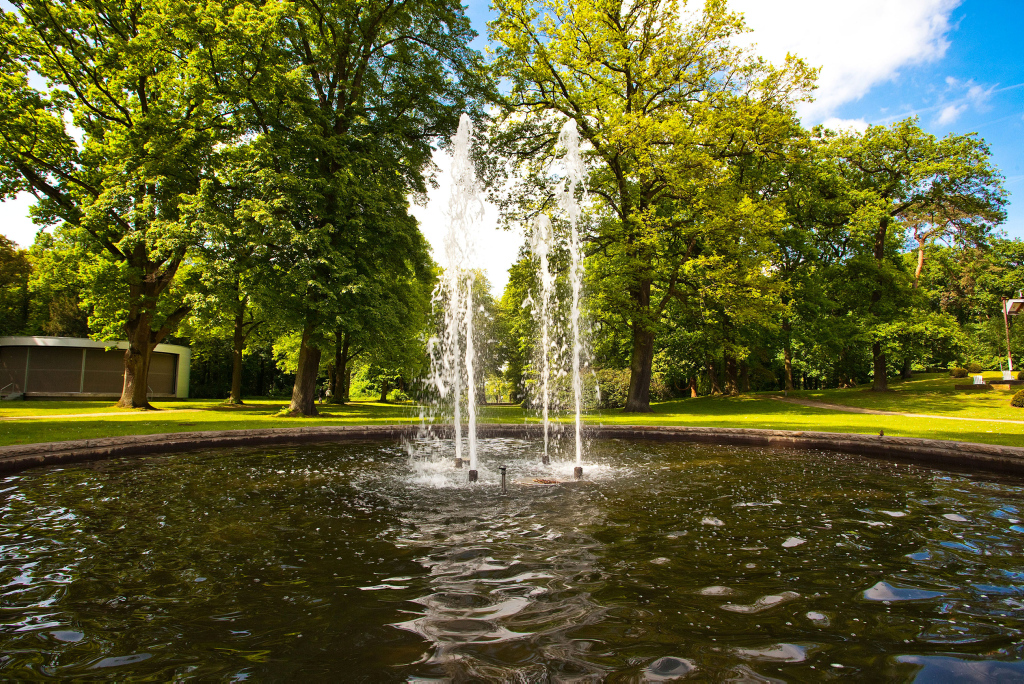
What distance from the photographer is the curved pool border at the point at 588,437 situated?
8547 millimetres

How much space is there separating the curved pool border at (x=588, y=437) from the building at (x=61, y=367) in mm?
26935

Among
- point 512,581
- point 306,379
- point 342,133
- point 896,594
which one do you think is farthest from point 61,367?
point 896,594

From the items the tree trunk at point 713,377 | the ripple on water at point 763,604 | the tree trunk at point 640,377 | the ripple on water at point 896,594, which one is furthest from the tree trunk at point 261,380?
the ripple on water at point 896,594

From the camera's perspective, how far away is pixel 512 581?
4.07 metres

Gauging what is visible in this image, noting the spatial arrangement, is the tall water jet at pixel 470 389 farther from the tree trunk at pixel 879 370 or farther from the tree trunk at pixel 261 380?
the tree trunk at pixel 261 380

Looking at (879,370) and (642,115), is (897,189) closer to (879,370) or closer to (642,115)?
(879,370)

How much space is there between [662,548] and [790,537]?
149cm

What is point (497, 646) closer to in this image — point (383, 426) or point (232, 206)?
point (383, 426)

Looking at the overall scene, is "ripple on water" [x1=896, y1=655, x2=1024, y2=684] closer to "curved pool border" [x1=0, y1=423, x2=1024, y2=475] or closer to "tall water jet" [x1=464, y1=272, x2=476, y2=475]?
"tall water jet" [x1=464, y1=272, x2=476, y2=475]

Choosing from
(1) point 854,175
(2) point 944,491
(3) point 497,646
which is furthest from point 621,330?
(3) point 497,646

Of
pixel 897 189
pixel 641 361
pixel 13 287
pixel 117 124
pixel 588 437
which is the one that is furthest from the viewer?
pixel 13 287

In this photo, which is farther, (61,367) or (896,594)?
(61,367)

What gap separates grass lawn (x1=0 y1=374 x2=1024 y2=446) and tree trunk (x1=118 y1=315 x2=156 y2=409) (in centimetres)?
94

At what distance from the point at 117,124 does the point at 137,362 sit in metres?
10.5
